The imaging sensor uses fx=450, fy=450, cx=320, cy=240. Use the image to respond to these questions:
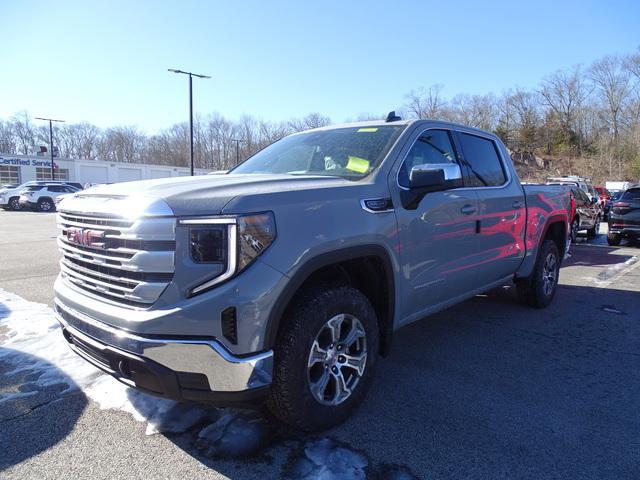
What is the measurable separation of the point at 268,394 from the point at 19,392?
204 centimetres

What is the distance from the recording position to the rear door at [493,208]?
158 inches

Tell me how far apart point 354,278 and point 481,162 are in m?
2.12

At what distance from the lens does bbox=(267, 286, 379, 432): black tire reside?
2.39 metres

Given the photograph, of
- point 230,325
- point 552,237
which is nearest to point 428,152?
point 230,325

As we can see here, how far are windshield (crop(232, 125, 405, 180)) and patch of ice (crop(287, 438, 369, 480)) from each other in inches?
66.0

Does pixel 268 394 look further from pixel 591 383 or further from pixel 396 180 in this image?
pixel 591 383

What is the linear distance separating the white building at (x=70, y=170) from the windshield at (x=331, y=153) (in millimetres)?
40093

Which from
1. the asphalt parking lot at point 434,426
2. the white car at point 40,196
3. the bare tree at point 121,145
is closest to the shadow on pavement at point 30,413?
the asphalt parking lot at point 434,426

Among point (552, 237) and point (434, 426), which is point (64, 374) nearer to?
point (434, 426)

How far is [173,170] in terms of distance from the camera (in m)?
67.8

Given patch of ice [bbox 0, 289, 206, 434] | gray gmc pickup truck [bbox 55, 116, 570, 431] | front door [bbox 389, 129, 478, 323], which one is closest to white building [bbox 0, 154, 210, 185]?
patch of ice [bbox 0, 289, 206, 434]

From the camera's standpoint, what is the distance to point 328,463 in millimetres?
2418

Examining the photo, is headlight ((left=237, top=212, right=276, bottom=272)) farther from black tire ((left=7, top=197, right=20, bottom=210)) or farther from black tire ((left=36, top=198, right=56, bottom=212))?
black tire ((left=7, top=197, right=20, bottom=210))

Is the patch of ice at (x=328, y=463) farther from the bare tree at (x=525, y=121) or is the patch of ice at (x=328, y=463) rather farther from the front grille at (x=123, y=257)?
the bare tree at (x=525, y=121)
